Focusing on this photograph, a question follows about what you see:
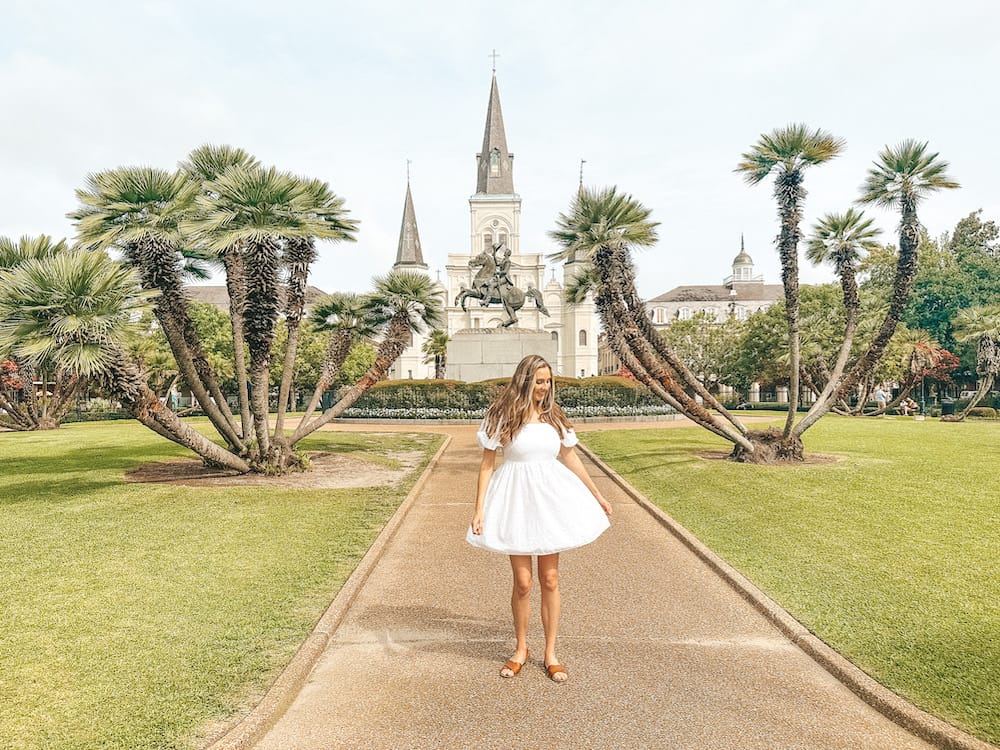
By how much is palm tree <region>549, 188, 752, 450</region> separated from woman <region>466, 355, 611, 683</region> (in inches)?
393

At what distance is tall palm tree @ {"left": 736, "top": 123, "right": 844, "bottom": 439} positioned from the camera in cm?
1481

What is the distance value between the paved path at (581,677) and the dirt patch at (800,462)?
325 inches

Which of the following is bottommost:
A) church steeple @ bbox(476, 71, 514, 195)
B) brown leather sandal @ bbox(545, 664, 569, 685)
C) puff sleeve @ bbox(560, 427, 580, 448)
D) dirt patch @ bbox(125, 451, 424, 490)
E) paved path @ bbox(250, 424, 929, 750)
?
paved path @ bbox(250, 424, 929, 750)

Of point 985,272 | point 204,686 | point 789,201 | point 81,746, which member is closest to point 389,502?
point 204,686

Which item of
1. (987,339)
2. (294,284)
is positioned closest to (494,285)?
(294,284)

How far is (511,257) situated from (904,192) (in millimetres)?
87031

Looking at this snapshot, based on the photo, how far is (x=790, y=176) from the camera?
1531cm

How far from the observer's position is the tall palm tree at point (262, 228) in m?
12.5

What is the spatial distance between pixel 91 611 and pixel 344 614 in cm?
228

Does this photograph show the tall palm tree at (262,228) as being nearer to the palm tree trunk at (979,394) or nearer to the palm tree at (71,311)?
the palm tree at (71,311)

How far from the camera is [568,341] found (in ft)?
333

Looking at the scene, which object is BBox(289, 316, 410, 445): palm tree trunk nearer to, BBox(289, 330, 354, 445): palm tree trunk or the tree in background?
BBox(289, 330, 354, 445): palm tree trunk


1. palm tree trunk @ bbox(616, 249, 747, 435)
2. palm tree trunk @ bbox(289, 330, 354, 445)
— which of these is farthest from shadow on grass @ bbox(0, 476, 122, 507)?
palm tree trunk @ bbox(616, 249, 747, 435)

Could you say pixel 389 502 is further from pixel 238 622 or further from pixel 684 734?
pixel 684 734
